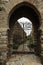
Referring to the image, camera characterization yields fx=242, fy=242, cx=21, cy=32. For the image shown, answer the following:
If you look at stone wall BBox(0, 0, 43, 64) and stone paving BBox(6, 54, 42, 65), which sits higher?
stone wall BBox(0, 0, 43, 64)

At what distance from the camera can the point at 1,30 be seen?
996cm

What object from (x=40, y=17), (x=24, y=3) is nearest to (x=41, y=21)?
(x=40, y=17)

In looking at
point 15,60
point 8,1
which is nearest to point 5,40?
point 15,60

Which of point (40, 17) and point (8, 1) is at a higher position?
point (8, 1)

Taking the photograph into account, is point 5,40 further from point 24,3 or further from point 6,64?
point 24,3

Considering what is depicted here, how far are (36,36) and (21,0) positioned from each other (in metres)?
2.50

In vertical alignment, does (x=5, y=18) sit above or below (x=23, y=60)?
above

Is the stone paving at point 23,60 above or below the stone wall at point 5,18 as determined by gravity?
below

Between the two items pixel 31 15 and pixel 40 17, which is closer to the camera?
pixel 40 17

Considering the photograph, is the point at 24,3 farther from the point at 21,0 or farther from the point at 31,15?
the point at 31,15

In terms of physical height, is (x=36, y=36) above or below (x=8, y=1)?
below

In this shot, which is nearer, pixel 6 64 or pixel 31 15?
pixel 6 64

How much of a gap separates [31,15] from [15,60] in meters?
2.79

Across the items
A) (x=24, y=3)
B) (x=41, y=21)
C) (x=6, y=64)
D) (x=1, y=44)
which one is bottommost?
(x=6, y=64)
